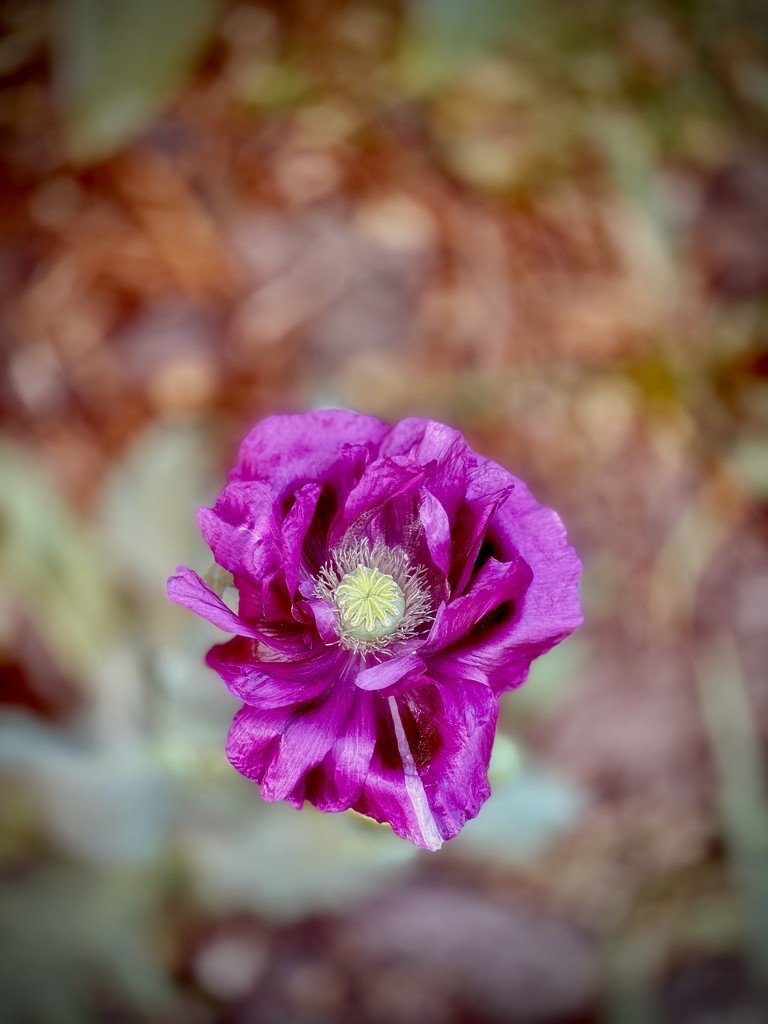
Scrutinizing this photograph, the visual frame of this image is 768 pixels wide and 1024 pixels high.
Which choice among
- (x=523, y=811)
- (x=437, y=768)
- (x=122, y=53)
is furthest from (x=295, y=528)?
(x=122, y=53)

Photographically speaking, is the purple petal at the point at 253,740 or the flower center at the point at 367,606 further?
the flower center at the point at 367,606

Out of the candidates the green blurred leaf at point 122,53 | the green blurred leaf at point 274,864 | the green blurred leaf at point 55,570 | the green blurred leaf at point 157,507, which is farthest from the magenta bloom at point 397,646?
the green blurred leaf at point 122,53

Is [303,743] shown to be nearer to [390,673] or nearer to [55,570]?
[390,673]

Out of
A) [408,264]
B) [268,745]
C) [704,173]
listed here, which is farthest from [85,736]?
[704,173]

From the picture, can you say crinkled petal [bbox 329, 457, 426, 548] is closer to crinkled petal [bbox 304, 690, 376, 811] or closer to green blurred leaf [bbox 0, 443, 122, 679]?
crinkled petal [bbox 304, 690, 376, 811]

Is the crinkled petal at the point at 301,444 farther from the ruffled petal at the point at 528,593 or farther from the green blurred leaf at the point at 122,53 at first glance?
the green blurred leaf at the point at 122,53

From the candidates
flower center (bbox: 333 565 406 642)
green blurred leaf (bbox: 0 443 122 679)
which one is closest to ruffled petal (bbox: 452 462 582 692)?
flower center (bbox: 333 565 406 642)

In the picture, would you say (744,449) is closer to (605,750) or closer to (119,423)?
(605,750)
